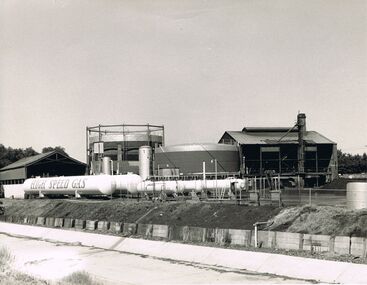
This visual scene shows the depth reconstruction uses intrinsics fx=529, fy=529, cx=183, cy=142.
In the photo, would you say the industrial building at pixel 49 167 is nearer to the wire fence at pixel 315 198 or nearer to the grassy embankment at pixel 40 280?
the wire fence at pixel 315 198

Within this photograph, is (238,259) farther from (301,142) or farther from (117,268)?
(301,142)

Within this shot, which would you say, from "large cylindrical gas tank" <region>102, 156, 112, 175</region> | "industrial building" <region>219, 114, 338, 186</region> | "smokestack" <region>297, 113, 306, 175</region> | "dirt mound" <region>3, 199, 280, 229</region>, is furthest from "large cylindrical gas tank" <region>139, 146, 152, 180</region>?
"smokestack" <region>297, 113, 306, 175</region>

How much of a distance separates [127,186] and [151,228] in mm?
18157

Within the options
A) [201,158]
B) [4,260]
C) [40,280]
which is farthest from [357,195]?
[201,158]

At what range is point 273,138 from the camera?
90938mm

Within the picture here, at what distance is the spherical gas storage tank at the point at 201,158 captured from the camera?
8575 centimetres

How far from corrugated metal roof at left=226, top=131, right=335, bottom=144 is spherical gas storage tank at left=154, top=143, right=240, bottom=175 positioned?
2970mm

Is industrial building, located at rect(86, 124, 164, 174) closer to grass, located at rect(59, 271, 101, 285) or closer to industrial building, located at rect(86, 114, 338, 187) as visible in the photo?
industrial building, located at rect(86, 114, 338, 187)

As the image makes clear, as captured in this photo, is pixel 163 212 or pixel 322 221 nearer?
pixel 322 221

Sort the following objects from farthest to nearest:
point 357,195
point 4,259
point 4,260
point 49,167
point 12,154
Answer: point 12,154 < point 49,167 < point 4,259 < point 4,260 < point 357,195

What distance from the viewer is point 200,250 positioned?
101 ft

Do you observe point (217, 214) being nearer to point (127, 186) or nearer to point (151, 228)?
point (151, 228)

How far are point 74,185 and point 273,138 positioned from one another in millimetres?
41625

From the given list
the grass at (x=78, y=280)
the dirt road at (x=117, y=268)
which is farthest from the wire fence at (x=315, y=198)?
the grass at (x=78, y=280)
